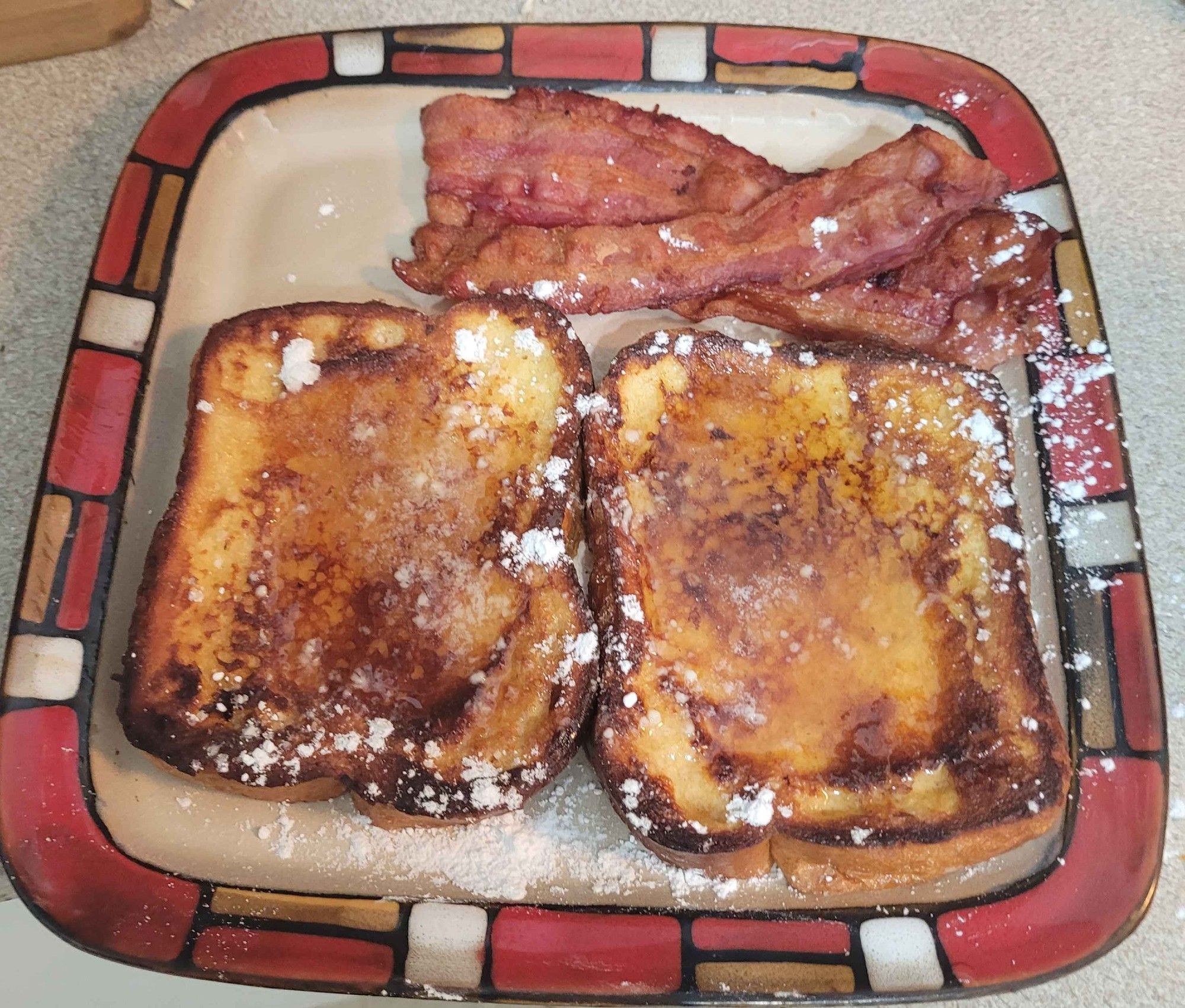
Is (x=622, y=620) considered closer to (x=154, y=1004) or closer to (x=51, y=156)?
(x=154, y=1004)

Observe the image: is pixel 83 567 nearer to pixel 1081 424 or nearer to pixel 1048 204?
pixel 1081 424

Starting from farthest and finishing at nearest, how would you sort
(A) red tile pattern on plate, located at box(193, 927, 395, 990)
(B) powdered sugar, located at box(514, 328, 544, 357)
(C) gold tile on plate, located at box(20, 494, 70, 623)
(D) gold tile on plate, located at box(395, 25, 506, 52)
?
(D) gold tile on plate, located at box(395, 25, 506, 52) < (B) powdered sugar, located at box(514, 328, 544, 357) < (C) gold tile on plate, located at box(20, 494, 70, 623) < (A) red tile pattern on plate, located at box(193, 927, 395, 990)

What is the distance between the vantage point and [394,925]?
1.42m

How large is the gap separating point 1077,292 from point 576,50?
126 cm

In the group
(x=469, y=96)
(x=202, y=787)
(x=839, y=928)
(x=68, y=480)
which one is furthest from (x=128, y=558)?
(x=839, y=928)

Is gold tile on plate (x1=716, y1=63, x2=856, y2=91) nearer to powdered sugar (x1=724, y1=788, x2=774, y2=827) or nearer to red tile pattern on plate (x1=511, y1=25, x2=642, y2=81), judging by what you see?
red tile pattern on plate (x1=511, y1=25, x2=642, y2=81)

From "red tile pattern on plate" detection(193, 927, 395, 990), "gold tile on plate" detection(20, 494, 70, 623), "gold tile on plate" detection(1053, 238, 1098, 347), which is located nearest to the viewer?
"red tile pattern on plate" detection(193, 927, 395, 990)

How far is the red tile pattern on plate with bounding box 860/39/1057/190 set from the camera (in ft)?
5.94

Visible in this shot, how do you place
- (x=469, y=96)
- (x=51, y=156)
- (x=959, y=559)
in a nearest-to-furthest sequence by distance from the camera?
1. (x=959, y=559)
2. (x=469, y=96)
3. (x=51, y=156)

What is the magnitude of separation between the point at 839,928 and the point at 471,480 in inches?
42.9

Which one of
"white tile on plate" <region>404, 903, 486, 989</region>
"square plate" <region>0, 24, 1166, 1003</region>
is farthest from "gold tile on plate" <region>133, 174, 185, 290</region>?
"white tile on plate" <region>404, 903, 486, 989</region>

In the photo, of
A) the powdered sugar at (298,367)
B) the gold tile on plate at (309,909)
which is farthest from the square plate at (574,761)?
the powdered sugar at (298,367)

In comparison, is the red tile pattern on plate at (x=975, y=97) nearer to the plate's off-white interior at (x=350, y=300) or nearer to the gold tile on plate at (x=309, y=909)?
the plate's off-white interior at (x=350, y=300)

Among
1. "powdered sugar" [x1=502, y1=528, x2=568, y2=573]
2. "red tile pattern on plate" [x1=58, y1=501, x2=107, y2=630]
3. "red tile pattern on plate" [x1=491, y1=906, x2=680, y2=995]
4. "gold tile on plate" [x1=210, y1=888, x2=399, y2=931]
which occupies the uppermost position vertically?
"powdered sugar" [x1=502, y1=528, x2=568, y2=573]
